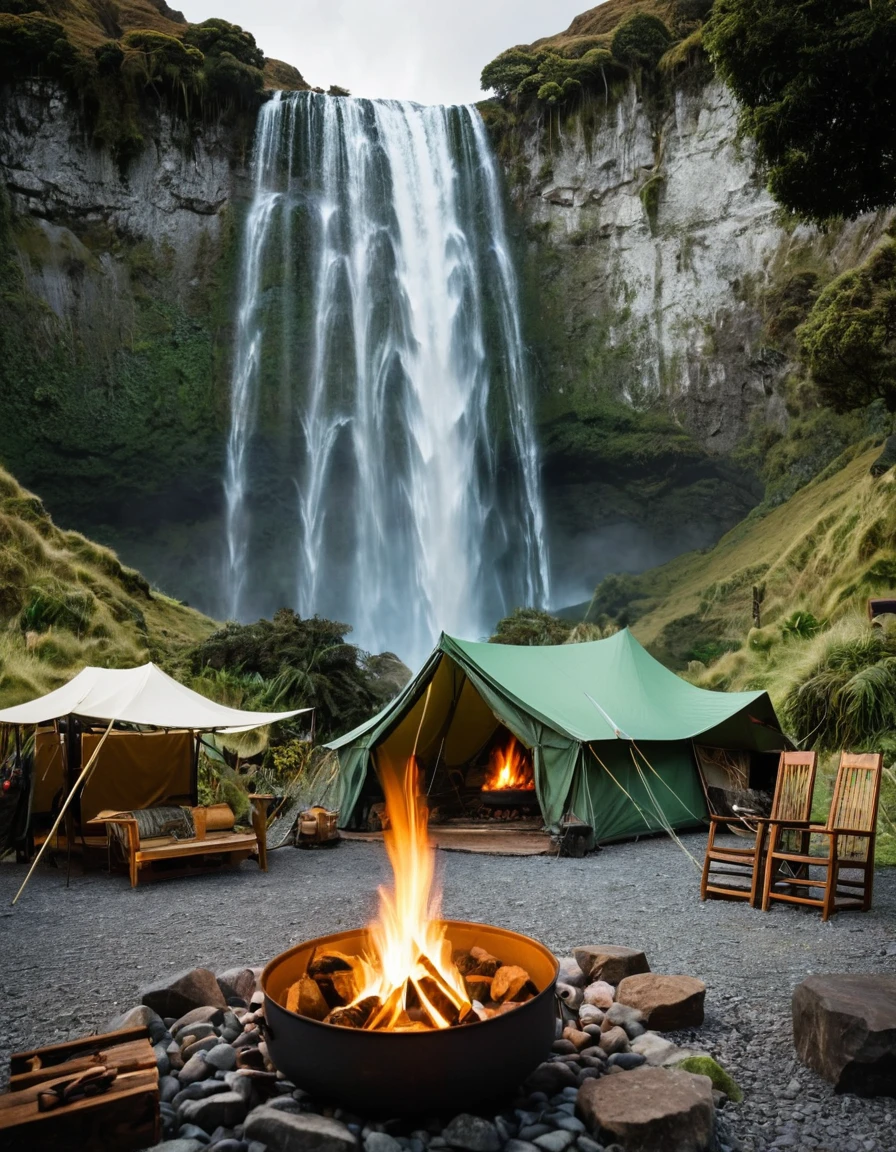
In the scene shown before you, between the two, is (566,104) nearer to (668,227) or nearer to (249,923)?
(668,227)

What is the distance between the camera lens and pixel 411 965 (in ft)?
12.0

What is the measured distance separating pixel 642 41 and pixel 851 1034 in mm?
40352

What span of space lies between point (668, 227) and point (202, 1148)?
3687 centimetres

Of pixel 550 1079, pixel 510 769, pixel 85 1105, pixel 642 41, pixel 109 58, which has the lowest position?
pixel 85 1105

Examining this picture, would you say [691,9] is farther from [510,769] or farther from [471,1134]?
[471,1134]

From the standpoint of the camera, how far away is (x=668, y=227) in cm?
3434

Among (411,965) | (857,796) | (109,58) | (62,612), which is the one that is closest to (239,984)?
(411,965)

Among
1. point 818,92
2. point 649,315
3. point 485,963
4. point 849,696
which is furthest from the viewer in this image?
point 649,315

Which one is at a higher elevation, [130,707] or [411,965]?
[130,707]

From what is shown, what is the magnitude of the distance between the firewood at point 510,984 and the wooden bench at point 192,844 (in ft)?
18.3

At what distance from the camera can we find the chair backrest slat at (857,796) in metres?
6.18

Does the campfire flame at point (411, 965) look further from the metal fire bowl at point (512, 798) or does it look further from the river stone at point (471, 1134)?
the metal fire bowl at point (512, 798)

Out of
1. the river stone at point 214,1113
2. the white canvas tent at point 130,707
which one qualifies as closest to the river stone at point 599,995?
the river stone at point 214,1113

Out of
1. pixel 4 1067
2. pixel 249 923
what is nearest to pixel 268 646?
pixel 249 923
